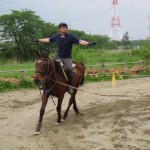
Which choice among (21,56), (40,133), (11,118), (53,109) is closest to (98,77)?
(53,109)

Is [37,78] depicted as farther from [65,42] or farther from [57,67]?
[65,42]

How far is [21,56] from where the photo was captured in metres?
42.7

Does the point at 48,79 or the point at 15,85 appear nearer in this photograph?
the point at 48,79

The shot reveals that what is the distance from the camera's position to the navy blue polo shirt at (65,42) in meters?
8.88

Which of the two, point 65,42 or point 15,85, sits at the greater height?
point 65,42

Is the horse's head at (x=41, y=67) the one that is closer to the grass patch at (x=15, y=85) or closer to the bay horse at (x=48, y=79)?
the bay horse at (x=48, y=79)

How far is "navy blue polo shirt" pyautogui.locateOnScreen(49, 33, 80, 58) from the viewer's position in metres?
8.88

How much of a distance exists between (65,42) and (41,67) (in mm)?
1354

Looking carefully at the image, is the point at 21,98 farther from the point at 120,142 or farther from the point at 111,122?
the point at 120,142

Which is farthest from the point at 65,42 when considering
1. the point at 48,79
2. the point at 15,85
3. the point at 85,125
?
the point at 15,85

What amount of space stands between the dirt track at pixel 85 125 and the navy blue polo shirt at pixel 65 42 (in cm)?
200

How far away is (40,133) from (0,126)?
162 cm

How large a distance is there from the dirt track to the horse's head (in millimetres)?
1454

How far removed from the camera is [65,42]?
350 inches
